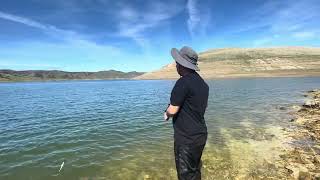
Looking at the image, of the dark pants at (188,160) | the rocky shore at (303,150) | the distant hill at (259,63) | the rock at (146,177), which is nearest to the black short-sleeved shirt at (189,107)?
the dark pants at (188,160)

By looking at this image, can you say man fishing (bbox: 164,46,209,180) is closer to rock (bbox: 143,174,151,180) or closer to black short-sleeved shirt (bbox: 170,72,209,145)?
black short-sleeved shirt (bbox: 170,72,209,145)

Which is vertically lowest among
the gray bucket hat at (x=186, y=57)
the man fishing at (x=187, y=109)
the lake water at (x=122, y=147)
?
the lake water at (x=122, y=147)

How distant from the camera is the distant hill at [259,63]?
13750 cm

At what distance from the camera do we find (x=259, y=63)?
157 metres

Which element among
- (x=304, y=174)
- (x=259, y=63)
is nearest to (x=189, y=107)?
(x=304, y=174)

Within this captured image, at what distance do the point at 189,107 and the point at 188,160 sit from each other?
3.86ft

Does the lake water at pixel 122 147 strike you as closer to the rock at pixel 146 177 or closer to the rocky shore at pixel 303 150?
the rock at pixel 146 177

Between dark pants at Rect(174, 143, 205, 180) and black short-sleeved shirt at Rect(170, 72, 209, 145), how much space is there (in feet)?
0.44

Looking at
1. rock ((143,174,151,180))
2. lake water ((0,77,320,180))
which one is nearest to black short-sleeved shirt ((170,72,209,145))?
lake water ((0,77,320,180))

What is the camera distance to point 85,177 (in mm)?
11148

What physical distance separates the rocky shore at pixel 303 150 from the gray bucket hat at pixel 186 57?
617cm

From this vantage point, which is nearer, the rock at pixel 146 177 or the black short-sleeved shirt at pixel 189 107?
the black short-sleeved shirt at pixel 189 107

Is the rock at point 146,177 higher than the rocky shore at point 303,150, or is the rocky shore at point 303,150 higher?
the rocky shore at point 303,150

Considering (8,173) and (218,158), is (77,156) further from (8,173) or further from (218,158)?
(218,158)
